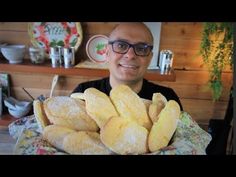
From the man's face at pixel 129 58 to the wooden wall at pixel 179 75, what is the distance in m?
0.04

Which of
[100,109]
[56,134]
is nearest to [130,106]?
[100,109]

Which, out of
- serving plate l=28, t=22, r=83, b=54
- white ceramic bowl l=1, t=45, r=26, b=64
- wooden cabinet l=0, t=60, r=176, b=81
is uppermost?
serving plate l=28, t=22, r=83, b=54

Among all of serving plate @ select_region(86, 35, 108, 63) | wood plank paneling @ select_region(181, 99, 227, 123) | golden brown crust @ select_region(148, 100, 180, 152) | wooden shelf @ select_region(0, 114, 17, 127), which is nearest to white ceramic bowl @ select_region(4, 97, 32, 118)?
wooden shelf @ select_region(0, 114, 17, 127)

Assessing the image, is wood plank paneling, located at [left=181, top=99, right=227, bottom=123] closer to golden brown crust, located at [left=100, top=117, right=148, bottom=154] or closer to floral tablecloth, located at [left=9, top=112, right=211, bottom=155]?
floral tablecloth, located at [left=9, top=112, right=211, bottom=155]

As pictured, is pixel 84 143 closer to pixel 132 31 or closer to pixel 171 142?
pixel 171 142

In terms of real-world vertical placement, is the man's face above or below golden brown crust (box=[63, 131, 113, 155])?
above

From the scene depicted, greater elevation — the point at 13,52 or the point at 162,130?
the point at 13,52

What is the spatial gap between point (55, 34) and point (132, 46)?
243mm

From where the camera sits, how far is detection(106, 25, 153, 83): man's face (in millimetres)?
656

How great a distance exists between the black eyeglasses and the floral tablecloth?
224 mm

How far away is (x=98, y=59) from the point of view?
72 cm

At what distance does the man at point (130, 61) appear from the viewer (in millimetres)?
658

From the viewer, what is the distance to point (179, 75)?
74 centimetres
